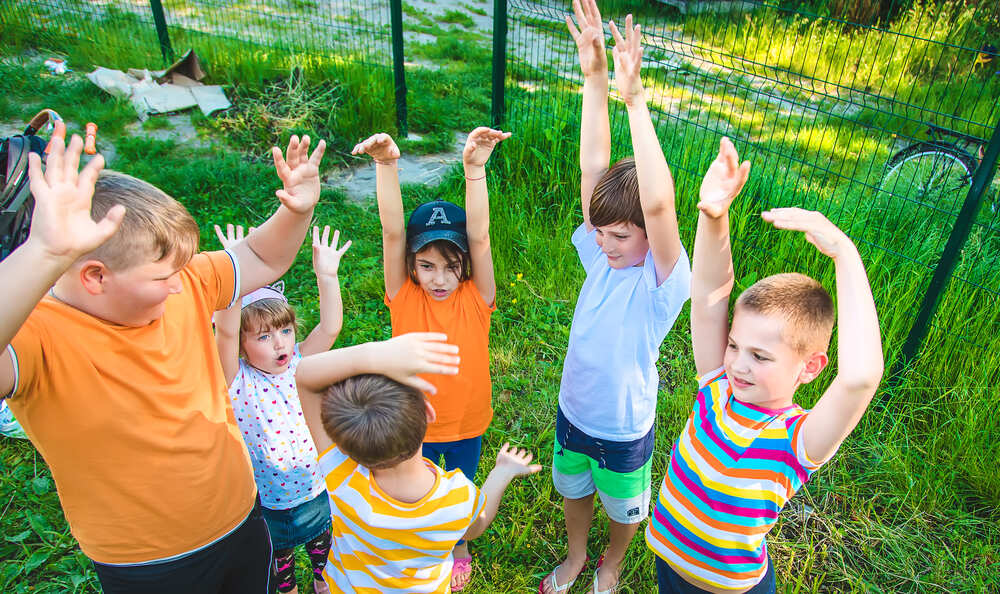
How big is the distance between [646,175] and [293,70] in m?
5.10

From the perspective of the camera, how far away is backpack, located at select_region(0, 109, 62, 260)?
2.45m

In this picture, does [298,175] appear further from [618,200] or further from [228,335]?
[618,200]

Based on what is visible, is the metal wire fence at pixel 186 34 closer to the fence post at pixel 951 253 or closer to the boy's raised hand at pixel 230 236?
the boy's raised hand at pixel 230 236

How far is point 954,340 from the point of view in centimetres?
321

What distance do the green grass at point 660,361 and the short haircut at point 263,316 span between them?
4.00 feet

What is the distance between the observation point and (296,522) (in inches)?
88.4

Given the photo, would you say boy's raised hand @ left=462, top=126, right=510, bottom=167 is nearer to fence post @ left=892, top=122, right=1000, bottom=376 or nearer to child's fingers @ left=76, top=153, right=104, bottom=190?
child's fingers @ left=76, top=153, right=104, bottom=190

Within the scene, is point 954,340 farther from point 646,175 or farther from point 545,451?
point 646,175

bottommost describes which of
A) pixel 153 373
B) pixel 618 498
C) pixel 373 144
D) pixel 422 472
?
pixel 618 498

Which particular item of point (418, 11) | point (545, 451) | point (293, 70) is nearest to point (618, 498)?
point (545, 451)

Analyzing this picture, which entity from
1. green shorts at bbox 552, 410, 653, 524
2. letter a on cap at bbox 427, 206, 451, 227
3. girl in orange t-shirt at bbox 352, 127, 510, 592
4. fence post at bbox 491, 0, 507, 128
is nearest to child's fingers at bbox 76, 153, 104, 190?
girl in orange t-shirt at bbox 352, 127, 510, 592

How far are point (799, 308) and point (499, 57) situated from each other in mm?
3759

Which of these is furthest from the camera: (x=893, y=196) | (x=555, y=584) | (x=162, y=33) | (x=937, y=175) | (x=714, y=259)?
(x=162, y=33)

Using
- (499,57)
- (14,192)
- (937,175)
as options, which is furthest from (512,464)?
(937,175)
